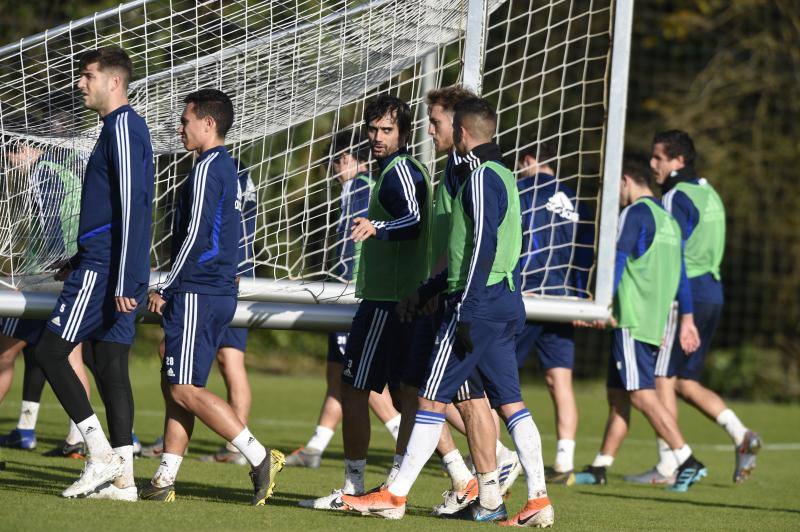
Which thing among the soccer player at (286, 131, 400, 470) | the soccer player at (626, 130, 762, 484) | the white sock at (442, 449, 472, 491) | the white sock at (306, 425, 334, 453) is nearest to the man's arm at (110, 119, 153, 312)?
the soccer player at (286, 131, 400, 470)

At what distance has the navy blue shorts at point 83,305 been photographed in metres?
5.99

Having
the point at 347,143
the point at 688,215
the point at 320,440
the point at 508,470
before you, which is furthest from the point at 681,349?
the point at 347,143

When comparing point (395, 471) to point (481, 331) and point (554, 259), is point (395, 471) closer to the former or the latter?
point (481, 331)

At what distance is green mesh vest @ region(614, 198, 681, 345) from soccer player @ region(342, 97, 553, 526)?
2.69m

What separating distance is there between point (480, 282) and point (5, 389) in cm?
381

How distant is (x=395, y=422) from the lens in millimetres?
8414

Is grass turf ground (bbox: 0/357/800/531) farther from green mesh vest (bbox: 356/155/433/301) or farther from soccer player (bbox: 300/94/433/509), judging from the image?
green mesh vest (bbox: 356/155/433/301)

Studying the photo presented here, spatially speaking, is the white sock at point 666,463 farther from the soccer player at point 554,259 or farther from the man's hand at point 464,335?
the man's hand at point 464,335

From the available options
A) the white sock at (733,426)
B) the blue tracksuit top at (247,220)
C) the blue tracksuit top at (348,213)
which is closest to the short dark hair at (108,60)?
the blue tracksuit top at (247,220)

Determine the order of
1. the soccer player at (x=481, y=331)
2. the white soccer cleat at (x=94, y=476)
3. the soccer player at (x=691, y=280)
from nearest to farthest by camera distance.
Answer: the soccer player at (x=481, y=331) < the white soccer cleat at (x=94, y=476) < the soccer player at (x=691, y=280)

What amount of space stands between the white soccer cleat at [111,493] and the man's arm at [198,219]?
3.29 feet

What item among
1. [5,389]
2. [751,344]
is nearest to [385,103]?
[5,389]

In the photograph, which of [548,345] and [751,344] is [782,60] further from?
[548,345]

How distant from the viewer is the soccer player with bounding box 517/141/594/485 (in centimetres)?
832
